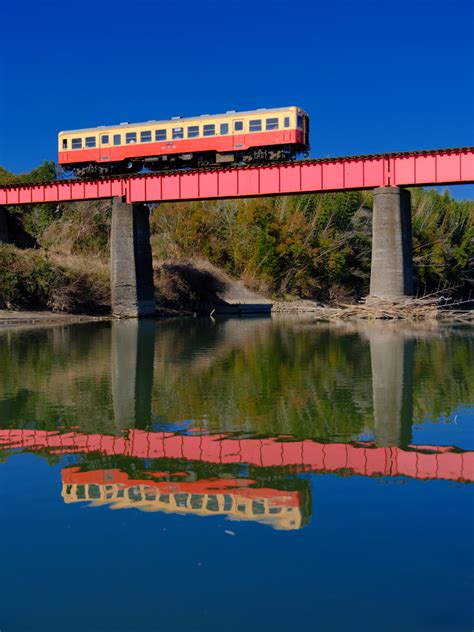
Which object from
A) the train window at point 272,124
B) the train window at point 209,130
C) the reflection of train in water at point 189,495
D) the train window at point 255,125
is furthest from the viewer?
the train window at point 209,130

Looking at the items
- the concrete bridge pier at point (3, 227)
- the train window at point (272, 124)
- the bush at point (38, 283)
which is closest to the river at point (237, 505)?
the bush at point (38, 283)

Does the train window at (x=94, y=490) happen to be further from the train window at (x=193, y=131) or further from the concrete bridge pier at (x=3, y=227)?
the concrete bridge pier at (x=3, y=227)

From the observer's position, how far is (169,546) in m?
5.57

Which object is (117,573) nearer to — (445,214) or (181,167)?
(181,167)

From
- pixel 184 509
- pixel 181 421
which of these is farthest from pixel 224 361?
pixel 184 509

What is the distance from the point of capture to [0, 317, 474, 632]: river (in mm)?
4660

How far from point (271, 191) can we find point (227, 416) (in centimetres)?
2864

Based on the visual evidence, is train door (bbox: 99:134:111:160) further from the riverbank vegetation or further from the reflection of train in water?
the reflection of train in water

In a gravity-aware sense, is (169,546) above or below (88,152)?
below

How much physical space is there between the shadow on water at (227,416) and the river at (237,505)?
0.04m

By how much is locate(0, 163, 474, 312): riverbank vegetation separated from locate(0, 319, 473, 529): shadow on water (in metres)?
28.6

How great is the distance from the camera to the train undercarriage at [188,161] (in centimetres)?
3819

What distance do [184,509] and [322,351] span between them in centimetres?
1483

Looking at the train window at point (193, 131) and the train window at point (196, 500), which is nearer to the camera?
the train window at point (196, 500)
